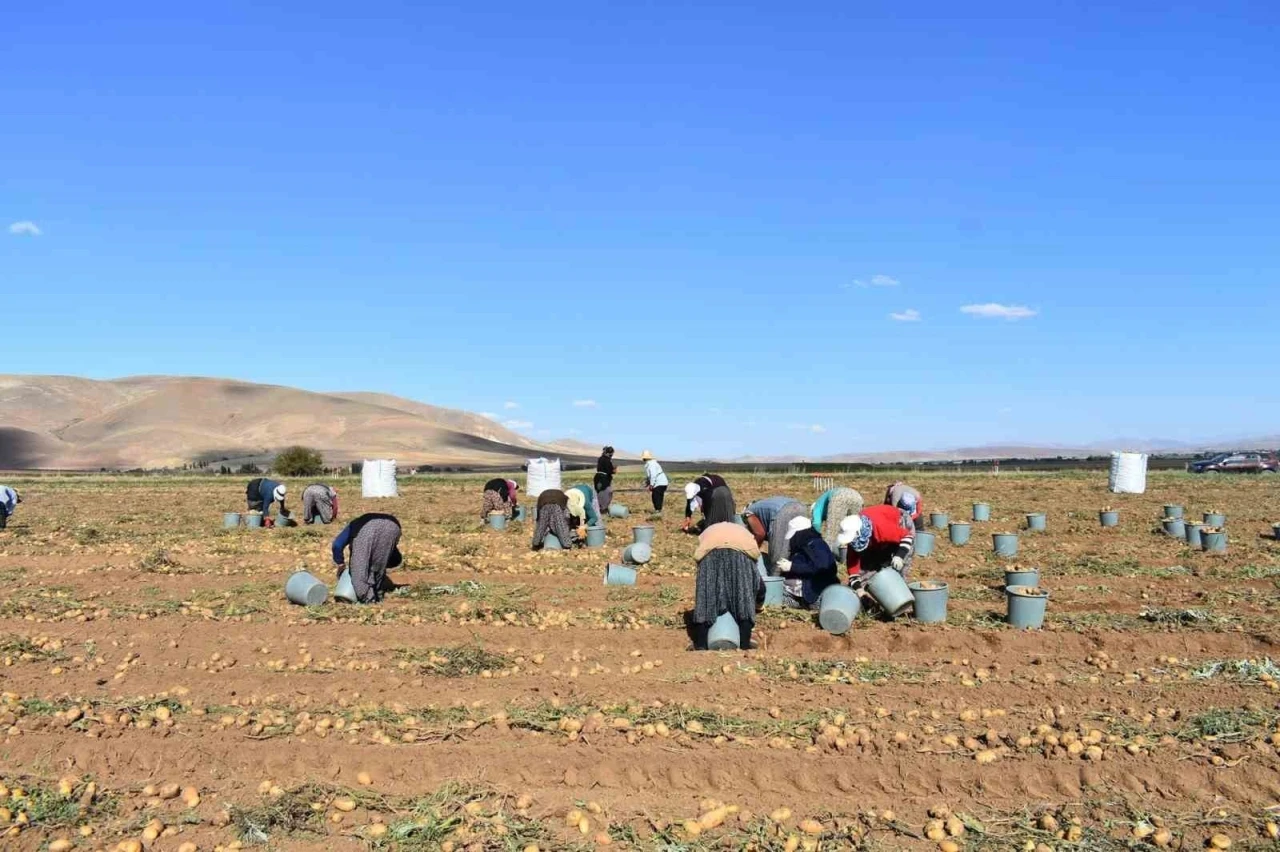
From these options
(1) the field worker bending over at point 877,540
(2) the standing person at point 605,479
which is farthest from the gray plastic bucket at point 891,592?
(2) the standing person at point 605,479

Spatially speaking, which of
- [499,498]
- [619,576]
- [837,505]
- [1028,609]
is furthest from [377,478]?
[1028,609]

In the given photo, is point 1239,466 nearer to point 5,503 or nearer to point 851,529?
point 851,529

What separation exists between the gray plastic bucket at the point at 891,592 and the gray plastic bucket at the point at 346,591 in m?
5.39

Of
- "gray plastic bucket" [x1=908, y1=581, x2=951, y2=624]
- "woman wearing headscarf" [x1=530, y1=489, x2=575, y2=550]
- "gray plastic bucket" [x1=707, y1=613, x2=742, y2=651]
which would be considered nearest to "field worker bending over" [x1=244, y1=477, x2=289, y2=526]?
"woman wearing headscarf" [x1=530, y1=489, x2=575, y2=550]

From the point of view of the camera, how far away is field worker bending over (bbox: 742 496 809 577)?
10953 millimetres

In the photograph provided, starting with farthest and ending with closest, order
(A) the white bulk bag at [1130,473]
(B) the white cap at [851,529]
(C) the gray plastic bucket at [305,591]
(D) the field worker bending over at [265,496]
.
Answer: (A) the white bulk bag at [1130,473], (D) the field worker bending over at [265,496], (C) the gray plastic bucket at [305,591], (B) the white cap at [851,529]

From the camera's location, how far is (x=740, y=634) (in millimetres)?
8477

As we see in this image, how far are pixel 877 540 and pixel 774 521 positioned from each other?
133cm

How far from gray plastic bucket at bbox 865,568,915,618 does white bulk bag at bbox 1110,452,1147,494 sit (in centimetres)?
2121

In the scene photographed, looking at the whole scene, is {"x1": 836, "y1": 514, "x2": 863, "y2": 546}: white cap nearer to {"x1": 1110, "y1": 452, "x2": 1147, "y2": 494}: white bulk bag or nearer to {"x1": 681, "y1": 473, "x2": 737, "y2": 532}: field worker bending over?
{"x1": 681, "y1": 473, "x2": 737, "y2": 532}: field worker bending over

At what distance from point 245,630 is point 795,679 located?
5.40m

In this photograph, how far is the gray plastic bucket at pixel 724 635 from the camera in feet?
27.4

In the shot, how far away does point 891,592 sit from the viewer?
9430mm

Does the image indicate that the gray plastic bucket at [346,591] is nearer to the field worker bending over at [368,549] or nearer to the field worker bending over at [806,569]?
the field worker bending over at [368,549]
